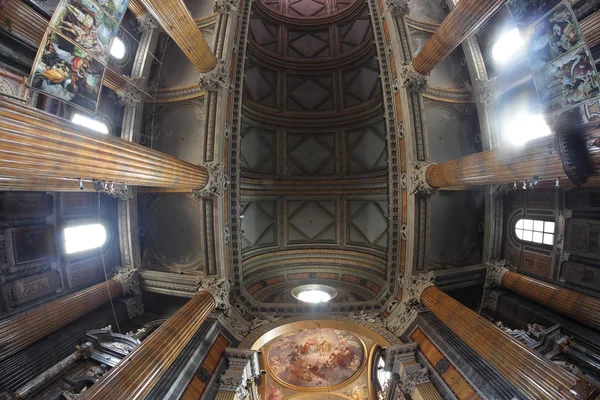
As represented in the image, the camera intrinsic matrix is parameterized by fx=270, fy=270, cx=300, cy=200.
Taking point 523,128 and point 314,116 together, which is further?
point 314,116

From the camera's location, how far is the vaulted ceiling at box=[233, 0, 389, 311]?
671 inches

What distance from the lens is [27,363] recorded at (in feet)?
25.7

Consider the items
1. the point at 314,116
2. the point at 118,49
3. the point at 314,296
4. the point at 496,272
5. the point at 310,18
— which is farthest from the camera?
the point at 314,116

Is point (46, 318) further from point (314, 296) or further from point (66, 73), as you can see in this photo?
point (314, 296)

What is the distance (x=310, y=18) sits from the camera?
1836 cm

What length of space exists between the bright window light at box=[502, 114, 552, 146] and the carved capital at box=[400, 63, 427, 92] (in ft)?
13.5

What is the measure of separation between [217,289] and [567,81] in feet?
41.3

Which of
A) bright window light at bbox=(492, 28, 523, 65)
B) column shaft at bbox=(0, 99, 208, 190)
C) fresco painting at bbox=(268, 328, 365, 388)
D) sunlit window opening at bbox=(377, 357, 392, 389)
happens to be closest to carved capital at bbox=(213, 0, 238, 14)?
column shaft at bbox=(0, 99, 208, 190)

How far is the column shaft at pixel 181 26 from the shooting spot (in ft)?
28.3

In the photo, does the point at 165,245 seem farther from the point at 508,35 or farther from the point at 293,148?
the point at 508,35

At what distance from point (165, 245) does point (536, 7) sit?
53.3 feet

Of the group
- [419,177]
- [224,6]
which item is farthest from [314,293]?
[224,6]

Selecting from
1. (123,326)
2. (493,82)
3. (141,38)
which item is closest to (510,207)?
(493,82)

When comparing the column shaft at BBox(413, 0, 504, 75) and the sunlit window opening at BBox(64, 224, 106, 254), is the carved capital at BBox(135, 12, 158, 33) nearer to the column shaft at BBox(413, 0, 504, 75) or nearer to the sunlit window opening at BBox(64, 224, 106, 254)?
the sunlit window opening at BBox(64, 224, 106, 254)
